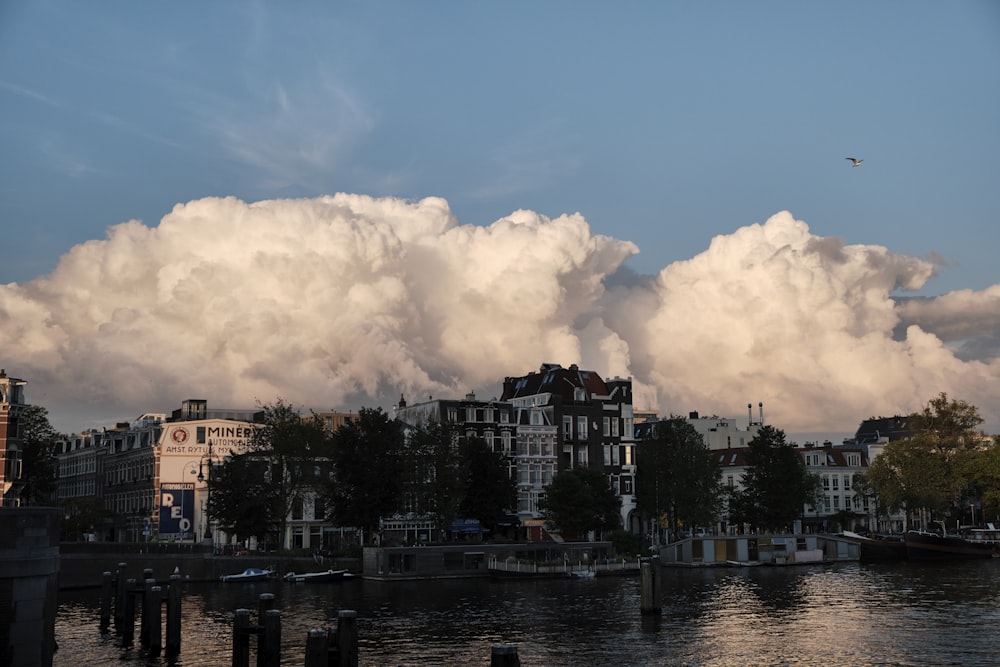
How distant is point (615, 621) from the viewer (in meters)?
69.1

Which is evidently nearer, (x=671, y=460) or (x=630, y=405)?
(x=671, y=460)

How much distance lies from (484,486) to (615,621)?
57.7 metres

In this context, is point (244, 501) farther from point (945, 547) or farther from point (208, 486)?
point (945, 547)

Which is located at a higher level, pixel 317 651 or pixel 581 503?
pixel 581 503

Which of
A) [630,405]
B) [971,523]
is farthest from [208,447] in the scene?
[971,523]

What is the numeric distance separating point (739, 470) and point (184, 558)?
99.6m

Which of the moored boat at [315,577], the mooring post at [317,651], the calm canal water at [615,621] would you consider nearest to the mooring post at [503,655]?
the mooring post at [317,651]

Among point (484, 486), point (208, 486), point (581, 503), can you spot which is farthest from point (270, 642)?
point (581, 503)

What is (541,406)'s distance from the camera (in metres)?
146

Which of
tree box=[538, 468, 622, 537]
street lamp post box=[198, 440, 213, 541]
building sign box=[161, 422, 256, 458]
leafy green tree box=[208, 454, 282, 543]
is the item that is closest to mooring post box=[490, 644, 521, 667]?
leafy green tree box=[208, 454, 282, 543]

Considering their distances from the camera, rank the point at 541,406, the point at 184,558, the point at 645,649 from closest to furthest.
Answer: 1. the point at 645,649
2. the point at 184,558
3. the point at 541,406

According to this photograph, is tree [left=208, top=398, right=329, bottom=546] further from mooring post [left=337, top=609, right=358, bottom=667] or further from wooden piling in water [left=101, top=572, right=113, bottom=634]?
mooring post [left=337, top=609, right=358, bottom=667]

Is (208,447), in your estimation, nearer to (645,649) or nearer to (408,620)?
(408,620)

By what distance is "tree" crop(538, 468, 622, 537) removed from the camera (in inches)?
4921
